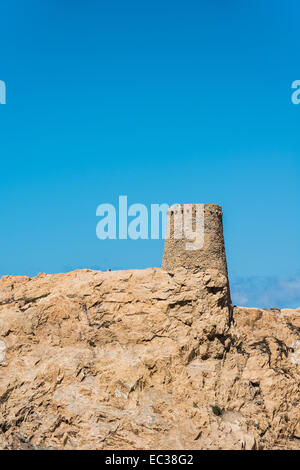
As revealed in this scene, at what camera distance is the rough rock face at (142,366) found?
24.9m

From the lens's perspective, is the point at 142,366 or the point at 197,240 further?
the point at 197,240

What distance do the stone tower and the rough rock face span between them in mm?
3494

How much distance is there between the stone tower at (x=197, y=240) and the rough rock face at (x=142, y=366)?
3494 mm

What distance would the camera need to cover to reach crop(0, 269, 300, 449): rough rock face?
2492 centimetres

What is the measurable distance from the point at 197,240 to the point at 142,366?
1010 cm

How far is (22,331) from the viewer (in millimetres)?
29328

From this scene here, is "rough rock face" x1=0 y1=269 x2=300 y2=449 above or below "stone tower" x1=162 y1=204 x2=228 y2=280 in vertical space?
below

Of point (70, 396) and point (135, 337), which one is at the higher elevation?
point (135, 337)

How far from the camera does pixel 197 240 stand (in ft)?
112

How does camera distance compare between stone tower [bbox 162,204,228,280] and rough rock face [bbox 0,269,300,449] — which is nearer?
rough rock face [bbox 0,269,300,449]

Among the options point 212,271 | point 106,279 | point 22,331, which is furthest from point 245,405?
point 22,331

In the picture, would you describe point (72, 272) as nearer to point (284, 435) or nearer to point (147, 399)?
point (147, 399)

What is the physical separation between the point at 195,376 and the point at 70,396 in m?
6.05
